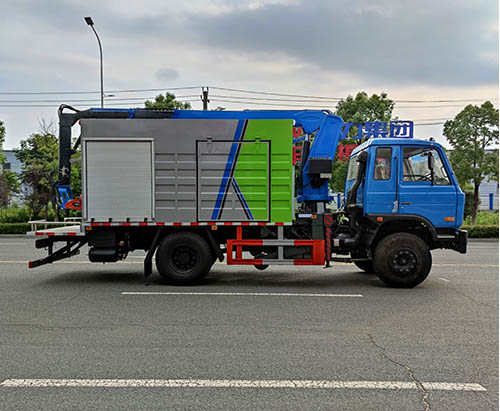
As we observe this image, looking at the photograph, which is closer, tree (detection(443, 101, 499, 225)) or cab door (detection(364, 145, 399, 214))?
cab door (detection(364, 145, 399, 214))

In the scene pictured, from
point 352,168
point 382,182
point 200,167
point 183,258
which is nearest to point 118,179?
point 200,167

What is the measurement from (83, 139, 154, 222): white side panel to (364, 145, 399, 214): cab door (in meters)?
4.04

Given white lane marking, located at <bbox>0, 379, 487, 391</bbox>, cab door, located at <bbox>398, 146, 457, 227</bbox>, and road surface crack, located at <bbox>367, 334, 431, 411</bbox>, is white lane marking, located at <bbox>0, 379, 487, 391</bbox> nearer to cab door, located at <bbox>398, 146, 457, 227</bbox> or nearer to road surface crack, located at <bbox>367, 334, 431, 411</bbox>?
road surface crack, located at <bbox>367, 334, 431, 411</bbox>

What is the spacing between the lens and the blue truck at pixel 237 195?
8.00 metres

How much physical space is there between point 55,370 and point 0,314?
8.63ft

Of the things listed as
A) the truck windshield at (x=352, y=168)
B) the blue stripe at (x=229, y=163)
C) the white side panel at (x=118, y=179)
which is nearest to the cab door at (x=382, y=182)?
the truck windshield at (x=352, y=168)

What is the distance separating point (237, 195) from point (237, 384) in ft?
15.3

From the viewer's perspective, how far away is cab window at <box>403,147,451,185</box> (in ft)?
26.3

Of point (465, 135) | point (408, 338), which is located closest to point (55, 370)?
point (408, 338)

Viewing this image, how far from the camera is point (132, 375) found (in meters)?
3.97

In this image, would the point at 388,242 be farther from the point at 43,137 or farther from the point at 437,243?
the point at 43,137

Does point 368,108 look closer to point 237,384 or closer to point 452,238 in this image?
point 452,238

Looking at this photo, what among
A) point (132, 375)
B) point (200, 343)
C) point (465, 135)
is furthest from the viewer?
point (465, 135)

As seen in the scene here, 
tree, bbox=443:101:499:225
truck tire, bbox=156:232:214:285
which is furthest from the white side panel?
tree, bbox=443:101:499:225
